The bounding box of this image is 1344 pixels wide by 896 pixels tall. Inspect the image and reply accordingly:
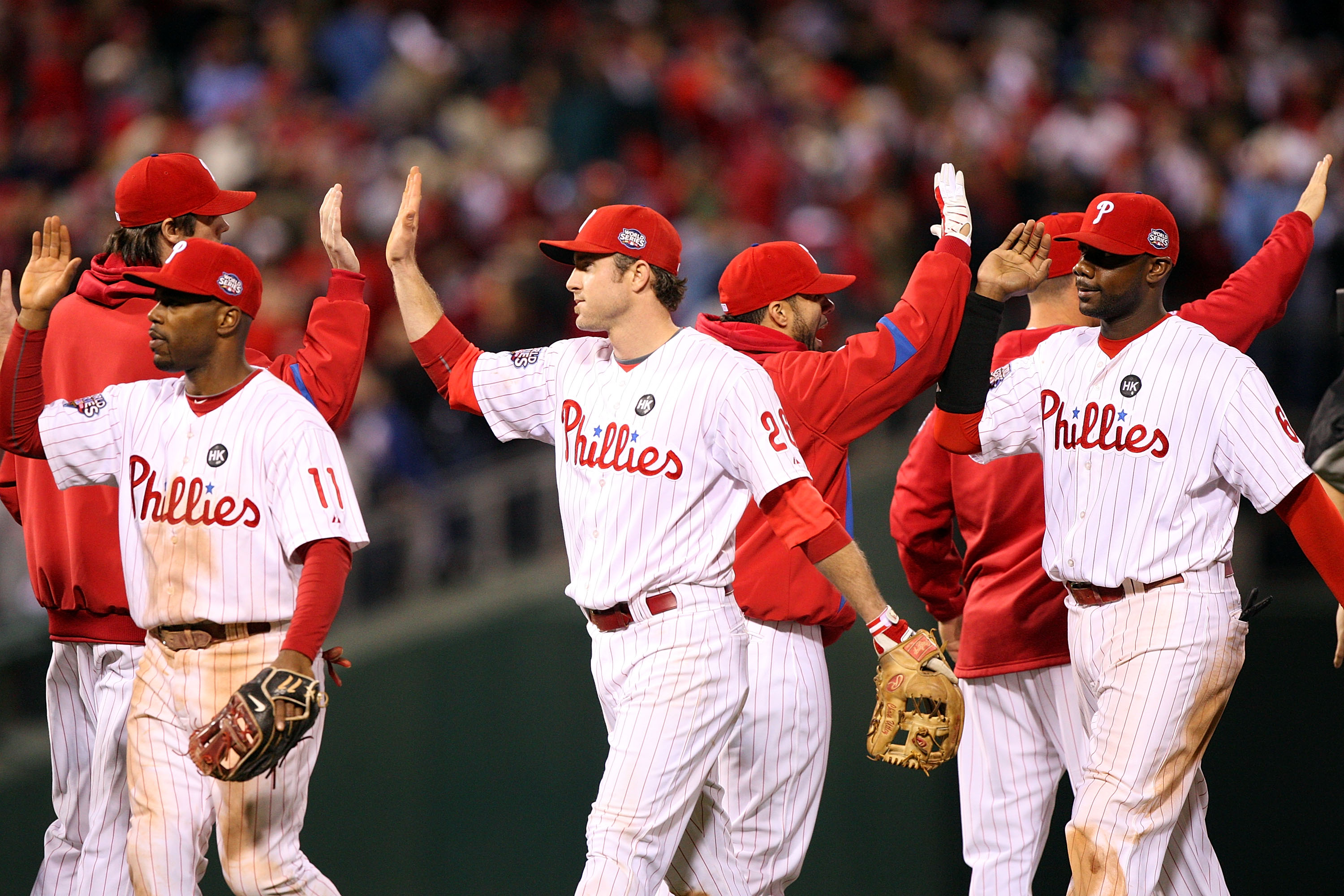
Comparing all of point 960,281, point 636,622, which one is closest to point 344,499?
point 636,622

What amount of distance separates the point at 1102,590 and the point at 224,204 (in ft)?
8.53

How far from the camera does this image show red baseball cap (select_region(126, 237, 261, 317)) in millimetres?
4129

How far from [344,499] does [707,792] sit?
120cm

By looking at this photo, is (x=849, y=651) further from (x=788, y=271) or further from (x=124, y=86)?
(x=124, y=86)

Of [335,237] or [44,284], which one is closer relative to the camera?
[44,284]

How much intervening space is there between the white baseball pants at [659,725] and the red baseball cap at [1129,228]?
1324 mm

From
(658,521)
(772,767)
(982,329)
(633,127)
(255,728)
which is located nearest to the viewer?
(255,728)

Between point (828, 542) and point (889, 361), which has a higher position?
point (889, 361)

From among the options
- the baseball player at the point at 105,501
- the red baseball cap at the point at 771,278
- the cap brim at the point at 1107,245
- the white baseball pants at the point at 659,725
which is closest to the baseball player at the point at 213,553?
the baseball player at the point at 105,501

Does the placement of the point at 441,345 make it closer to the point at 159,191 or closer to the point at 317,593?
the point at 159,191

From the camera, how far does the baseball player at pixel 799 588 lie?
4.46m

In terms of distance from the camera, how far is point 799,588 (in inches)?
179

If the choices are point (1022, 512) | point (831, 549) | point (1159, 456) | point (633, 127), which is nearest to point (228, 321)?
point (831, 549)

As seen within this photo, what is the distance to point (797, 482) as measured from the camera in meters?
3.94
